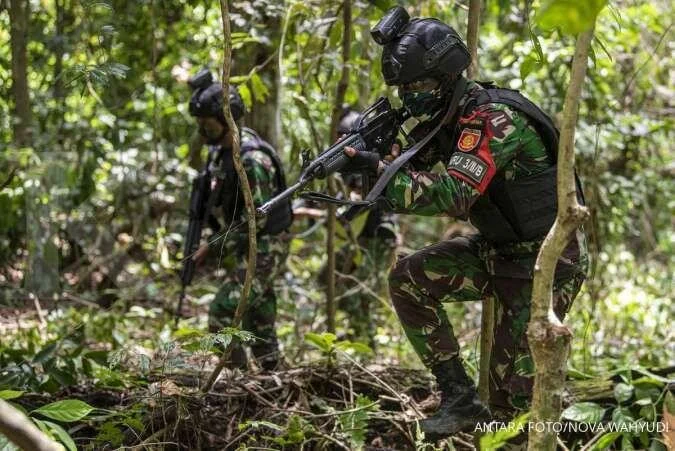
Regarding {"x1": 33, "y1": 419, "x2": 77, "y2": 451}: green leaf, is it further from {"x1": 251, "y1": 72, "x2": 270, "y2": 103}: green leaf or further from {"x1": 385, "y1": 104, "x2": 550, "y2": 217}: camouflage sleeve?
{"x1": 251, "y1": 72, "x2": 270, "y2": 103}: green leaf

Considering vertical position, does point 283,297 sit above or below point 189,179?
below

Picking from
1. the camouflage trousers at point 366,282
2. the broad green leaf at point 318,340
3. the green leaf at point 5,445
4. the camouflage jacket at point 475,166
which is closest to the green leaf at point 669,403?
the camouflage jacket at point 475,166

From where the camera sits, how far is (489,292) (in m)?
3.43

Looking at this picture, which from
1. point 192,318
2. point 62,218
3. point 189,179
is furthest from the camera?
point 189,179

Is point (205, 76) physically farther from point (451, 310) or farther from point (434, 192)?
point (451, 310)

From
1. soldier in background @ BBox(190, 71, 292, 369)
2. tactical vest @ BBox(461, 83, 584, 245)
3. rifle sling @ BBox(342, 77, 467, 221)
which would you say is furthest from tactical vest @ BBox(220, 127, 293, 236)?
tactical vest @ BBox(461, 83, 584, 245)

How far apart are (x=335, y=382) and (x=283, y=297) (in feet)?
9.16

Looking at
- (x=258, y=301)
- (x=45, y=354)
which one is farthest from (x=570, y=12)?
(x=258, y=301)

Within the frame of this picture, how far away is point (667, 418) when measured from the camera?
3.46 metres

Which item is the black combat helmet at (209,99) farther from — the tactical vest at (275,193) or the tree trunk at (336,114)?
the tree trunk at (336,114)

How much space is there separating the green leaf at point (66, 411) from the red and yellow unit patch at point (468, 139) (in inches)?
70.0

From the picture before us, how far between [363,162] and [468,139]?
1.39 ft

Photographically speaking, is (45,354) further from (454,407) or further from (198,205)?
(454,407)

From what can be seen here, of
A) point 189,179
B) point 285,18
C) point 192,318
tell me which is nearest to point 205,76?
point 285,18
